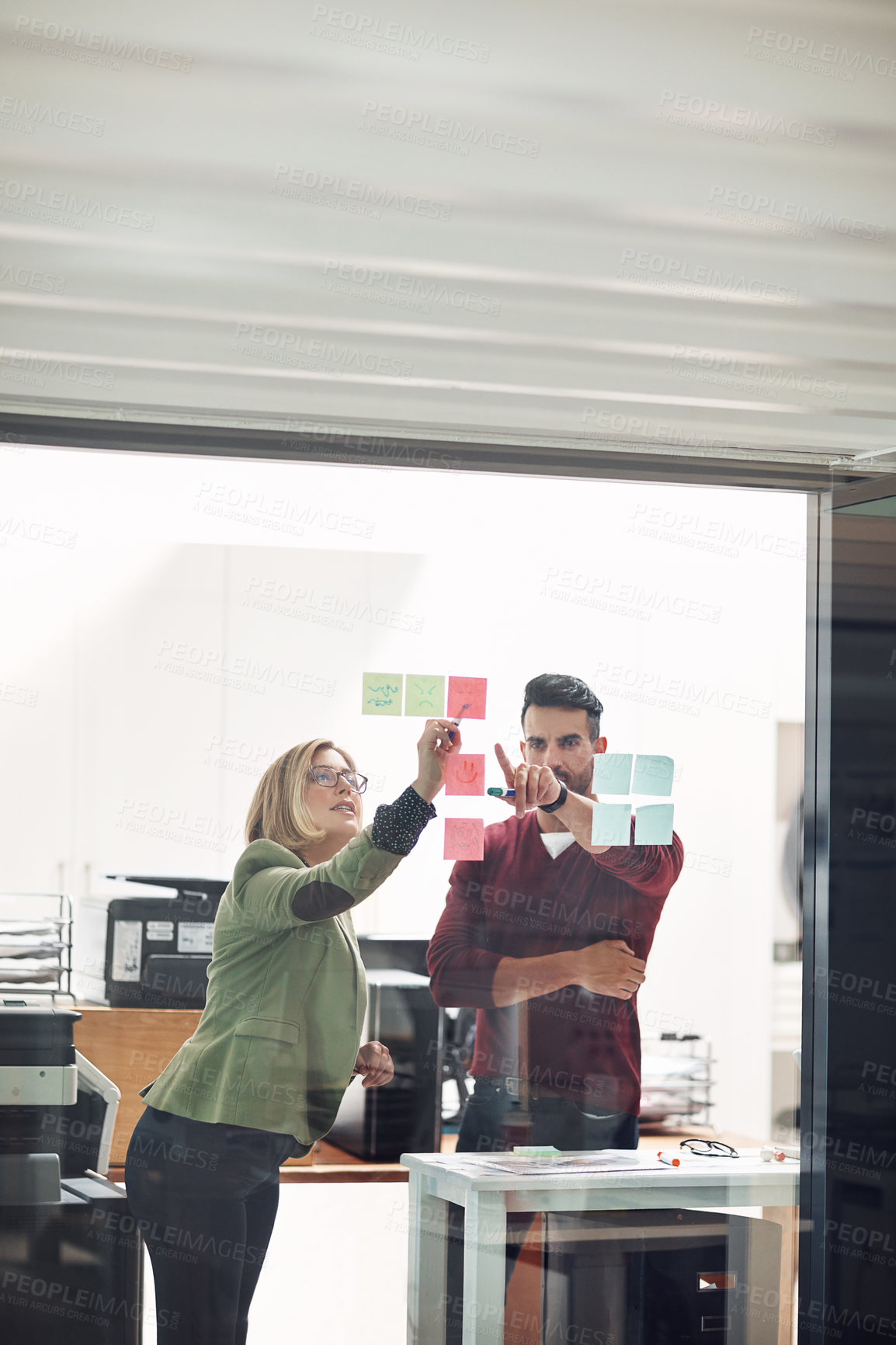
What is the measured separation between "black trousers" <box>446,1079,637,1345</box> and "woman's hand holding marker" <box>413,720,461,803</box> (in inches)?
22.8

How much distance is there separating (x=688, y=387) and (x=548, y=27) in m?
0.80

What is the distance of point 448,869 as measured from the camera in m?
2.50

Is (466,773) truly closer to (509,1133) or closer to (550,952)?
(550,952)

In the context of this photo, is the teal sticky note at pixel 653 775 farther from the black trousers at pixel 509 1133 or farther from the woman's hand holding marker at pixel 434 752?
the black trousers at pixel 509 1133

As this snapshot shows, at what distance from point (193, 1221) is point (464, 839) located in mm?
847

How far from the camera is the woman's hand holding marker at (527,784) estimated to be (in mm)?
2541

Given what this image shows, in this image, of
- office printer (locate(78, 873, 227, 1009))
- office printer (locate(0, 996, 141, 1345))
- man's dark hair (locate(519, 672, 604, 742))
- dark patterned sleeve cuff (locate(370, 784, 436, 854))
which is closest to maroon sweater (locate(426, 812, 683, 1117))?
dark patterned sleeve cuff (locate(370, 784, 436, 854))

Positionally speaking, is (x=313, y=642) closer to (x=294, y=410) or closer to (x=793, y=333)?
(x=294, y=410)

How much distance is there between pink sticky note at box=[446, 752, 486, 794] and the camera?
98.9 inches

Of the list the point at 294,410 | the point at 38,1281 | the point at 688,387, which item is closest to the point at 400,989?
the point at 38,1281

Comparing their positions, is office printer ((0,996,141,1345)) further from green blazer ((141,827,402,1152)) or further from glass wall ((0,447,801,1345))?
green blazer ((141,827,402,1152))

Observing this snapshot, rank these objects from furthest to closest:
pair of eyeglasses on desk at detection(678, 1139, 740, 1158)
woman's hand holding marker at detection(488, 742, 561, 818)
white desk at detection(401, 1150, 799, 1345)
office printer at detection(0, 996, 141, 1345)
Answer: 1. pair of eyeglasses on desk at detection(678, 1139, 740, 1158)
2. woman's hand holding marker at detection(488, 742, 561, 818)
3. white desk at detection(401, 1150, 799, 1345)
4. office printer at detection(0, 996, 141, 1345)

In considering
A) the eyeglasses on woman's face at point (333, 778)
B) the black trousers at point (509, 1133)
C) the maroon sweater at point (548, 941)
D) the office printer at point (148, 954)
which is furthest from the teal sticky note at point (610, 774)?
the office printer at point (148, 954)

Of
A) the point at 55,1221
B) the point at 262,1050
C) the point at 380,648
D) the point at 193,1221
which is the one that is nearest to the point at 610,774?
the point at 380,648
